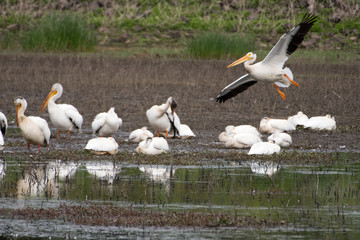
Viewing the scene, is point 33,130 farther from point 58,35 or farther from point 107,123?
point 58,35

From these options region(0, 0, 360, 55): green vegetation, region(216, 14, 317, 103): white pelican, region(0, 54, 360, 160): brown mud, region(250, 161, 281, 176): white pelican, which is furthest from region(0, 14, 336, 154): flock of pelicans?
region(0, 0, 360, 55): green vegetation

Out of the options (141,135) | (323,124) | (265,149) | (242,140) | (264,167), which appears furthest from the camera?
(323,124)

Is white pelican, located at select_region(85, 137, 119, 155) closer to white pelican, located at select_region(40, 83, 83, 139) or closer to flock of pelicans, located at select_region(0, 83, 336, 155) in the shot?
flock of pelicans, located at select_region(0, 83, 336, 155)

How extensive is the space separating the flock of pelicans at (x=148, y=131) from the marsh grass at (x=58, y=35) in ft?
45.0

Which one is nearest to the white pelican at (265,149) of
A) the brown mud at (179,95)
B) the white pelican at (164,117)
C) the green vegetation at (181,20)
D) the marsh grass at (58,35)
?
the brown mud at (179,95)

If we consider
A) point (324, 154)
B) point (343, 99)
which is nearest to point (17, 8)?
point (343, 99)

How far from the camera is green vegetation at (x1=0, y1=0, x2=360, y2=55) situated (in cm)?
2944

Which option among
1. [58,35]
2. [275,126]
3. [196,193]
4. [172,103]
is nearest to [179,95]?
[275,126]

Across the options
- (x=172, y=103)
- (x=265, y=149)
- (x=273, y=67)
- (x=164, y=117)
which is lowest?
(x=265, y=149)

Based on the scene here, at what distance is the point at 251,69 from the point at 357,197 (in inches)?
208

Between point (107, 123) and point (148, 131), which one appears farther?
point (107, 123)

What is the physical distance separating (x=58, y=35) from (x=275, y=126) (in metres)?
15.0

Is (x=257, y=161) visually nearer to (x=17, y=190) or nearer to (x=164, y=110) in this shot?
(x=164, y=110)

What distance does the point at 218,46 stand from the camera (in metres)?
23.8
